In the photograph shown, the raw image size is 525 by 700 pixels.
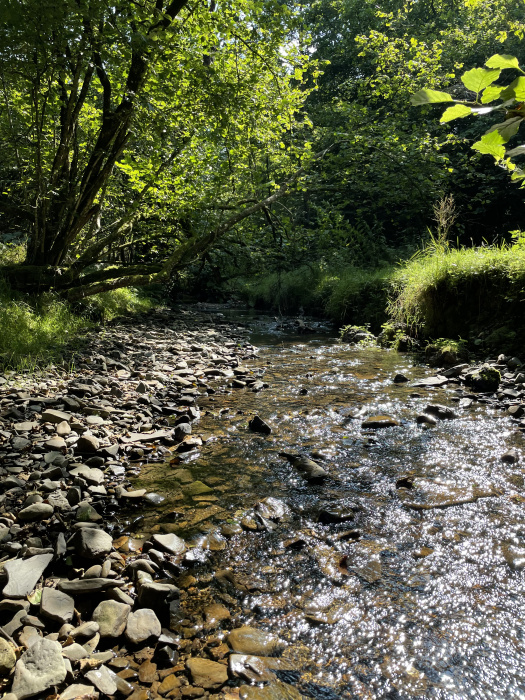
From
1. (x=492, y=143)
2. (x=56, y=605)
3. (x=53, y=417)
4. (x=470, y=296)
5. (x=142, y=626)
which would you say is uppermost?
(x=492, y=143)

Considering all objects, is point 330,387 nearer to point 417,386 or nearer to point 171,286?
point 417,386

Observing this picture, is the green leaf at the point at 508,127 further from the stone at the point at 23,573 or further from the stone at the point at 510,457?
the stone at the point at 510,457

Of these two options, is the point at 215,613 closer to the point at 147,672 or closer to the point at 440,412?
the point at 147,672

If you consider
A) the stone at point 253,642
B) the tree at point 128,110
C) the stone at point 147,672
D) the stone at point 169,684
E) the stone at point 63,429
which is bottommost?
the stone at point 253,642

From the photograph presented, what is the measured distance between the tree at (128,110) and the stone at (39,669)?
5323 mm

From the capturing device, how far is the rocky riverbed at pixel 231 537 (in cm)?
183

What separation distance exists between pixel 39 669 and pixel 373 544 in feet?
6.34

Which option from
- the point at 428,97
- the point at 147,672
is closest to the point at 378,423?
the point at 147,672

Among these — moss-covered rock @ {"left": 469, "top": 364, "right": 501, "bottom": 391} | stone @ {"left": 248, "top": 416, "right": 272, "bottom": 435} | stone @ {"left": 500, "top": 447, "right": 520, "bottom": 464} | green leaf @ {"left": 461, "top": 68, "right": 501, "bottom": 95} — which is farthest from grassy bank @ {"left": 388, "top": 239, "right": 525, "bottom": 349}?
green leaf @ {"left": 461, "top": 68, "right": 501, "bottom": 95}

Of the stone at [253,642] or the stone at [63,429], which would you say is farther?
the stone at [63,429]

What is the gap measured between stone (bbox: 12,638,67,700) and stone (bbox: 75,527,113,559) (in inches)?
25.6

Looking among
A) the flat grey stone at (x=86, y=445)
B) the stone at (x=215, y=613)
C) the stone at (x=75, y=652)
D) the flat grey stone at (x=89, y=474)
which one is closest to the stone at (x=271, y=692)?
the stone at (x=215, y=613)

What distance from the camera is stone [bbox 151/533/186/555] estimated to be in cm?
258

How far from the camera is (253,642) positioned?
1.99m
